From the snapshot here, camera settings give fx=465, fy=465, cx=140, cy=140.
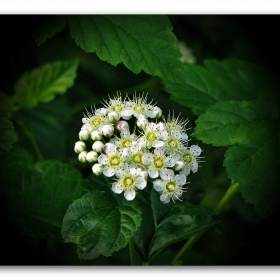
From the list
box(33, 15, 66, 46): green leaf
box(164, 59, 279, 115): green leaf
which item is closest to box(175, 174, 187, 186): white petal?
box(164, 59, 279, 115): green leaf

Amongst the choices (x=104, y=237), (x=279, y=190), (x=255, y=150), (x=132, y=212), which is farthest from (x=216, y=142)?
(x=104, y=237)

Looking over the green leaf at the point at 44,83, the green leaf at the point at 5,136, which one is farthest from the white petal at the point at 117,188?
the green leaf at the point at 44,83

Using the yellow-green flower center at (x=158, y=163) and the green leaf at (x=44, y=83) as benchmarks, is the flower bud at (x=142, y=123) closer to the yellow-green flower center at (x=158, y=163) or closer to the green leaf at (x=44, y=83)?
the yellow-green flower center at (x=158, y=163)

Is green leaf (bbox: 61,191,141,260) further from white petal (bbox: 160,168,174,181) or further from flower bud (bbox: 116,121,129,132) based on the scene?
flower bud (bbox: 116,121,129,132)

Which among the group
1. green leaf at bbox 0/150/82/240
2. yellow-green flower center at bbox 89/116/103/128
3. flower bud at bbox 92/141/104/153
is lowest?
green leaf at bbox 0/150/82/240
